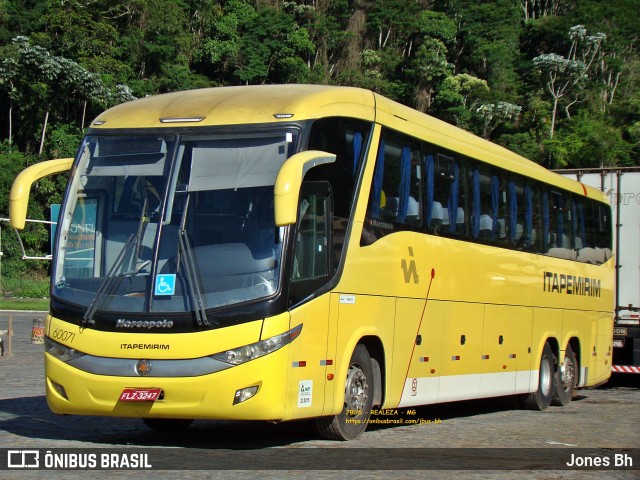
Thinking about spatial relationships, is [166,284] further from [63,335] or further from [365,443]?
[365,443]

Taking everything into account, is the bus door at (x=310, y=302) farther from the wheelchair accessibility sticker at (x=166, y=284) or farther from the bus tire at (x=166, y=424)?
the bus tire at (x=166, y=424)

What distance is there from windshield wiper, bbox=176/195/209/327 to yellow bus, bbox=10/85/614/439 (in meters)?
0.01

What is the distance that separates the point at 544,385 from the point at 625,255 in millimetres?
4720

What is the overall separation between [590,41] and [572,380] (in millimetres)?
90707

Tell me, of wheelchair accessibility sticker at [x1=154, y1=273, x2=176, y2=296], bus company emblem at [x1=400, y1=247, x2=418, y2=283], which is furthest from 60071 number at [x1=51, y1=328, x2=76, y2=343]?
bus company emblem at [x1=400, y1=247, x2=418, y2=283]

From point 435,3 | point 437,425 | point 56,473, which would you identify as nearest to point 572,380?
point 437,425

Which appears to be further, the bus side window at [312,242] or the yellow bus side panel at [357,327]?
the yellow bus side panel at [357,327]

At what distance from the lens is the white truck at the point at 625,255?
70.4 feet

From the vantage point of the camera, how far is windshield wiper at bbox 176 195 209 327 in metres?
10.2

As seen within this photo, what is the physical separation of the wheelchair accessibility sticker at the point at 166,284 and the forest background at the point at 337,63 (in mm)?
52791

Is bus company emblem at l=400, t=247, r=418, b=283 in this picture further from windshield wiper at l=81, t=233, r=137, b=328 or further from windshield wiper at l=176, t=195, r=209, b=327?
windshield wiper at l=81, t=233, r=137, b=328

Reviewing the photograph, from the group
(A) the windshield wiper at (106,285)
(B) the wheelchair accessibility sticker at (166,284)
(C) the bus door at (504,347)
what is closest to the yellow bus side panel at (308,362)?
(B) the wheelchair accessibility sticker at (166,284)

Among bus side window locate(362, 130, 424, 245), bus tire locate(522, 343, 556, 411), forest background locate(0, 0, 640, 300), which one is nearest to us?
bus side window locate(362, 130, 424, 245)

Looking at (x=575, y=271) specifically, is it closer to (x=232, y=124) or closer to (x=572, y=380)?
(x=572, y=380)
